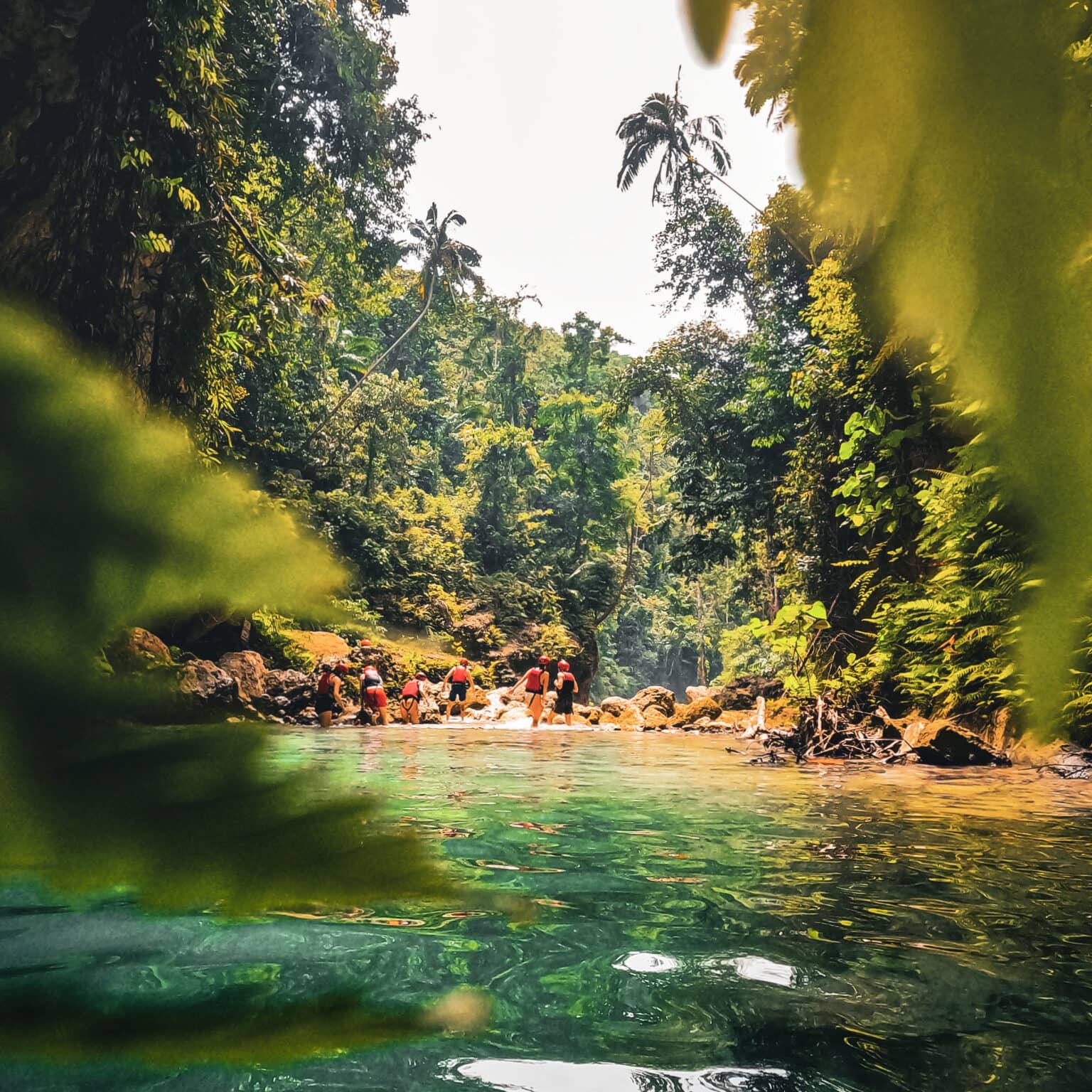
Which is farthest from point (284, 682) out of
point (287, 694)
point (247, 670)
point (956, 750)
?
point (956, 750)

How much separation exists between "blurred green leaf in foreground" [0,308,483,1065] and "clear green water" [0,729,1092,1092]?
229 millimetres

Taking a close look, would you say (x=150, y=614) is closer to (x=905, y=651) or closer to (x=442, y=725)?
(x=905, y=651)

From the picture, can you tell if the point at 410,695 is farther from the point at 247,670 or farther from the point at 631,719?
the point at 631,719

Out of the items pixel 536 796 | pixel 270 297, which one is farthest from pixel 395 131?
pixel 536 796

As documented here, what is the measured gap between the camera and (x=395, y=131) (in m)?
18.9

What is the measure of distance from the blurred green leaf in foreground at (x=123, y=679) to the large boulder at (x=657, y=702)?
15851 mm

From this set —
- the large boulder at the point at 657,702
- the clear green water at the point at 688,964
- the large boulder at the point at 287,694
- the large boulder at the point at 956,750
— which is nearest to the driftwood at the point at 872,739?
the large boulder at the point at 956,750

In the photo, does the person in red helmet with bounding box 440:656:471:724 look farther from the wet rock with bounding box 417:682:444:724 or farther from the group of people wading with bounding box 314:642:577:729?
the wet rock with bounding box 417:682:444:724

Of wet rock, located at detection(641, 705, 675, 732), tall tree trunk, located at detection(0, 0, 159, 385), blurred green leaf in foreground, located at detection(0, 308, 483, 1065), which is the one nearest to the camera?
blurred green leaf in foreground, located at detection(0, 308, 483, 1065)

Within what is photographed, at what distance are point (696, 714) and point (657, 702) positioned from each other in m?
1.85

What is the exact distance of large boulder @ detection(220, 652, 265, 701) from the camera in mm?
10828

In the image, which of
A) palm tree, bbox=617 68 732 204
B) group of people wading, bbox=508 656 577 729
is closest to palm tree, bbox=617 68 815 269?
palm tree, bbox=617 68 732 204

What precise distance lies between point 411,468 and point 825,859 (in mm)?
24185

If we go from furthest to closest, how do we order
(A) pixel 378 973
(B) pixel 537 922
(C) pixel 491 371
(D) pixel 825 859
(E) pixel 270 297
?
(C) pixel 491 371 < (E) pixel 270 297 < (D) pixel 825 859 < (B) pixel 537 922 < (A) pixel 378 973
